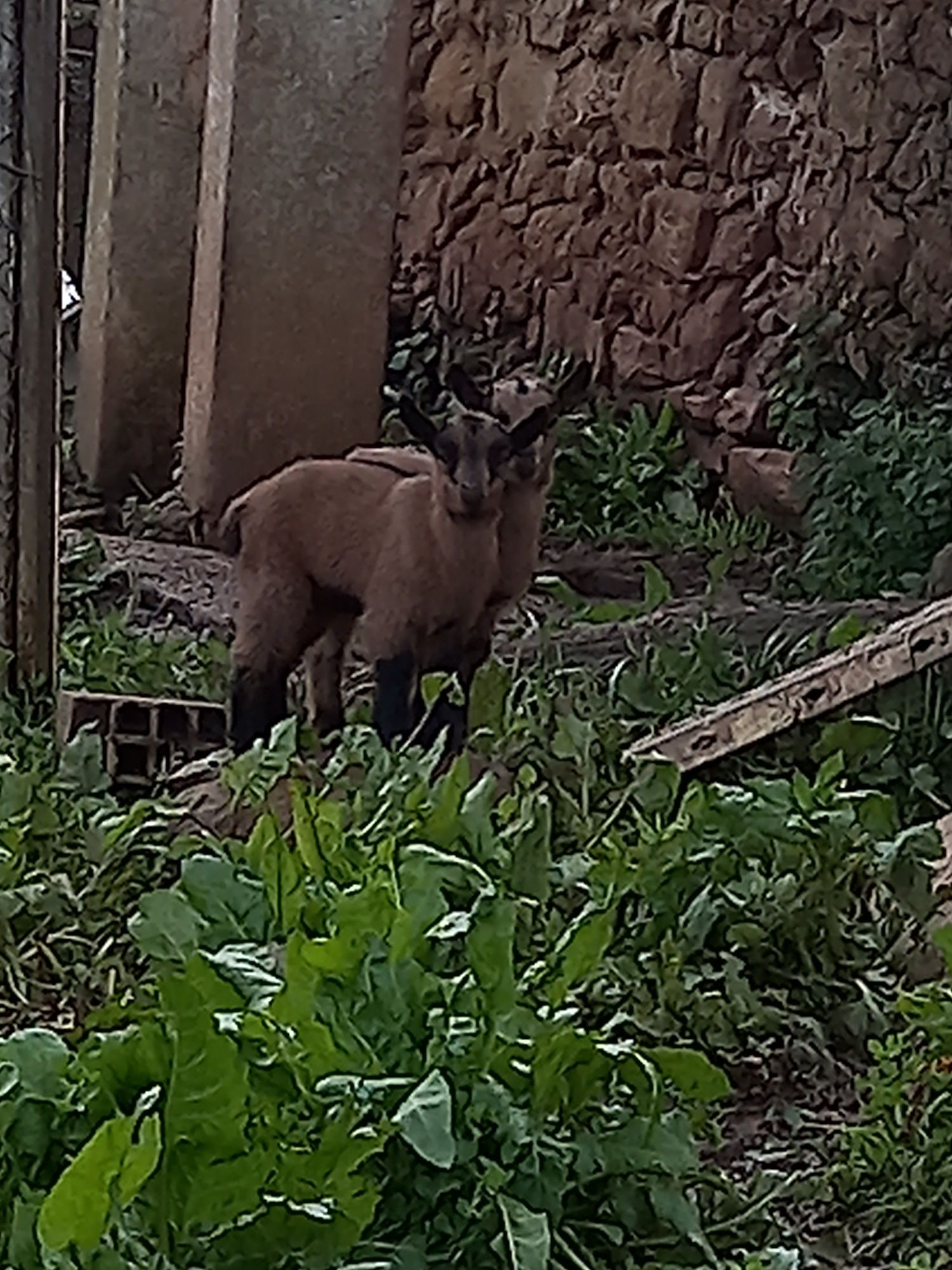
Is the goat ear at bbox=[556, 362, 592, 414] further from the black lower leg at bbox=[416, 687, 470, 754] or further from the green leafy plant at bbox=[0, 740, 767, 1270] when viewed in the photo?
the green leafy plant at bbox=[0, 740, 767, 1270]

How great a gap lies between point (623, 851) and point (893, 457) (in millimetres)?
3551

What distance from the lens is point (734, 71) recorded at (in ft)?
25.0

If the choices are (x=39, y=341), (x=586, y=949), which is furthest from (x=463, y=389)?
(x=586, y=949)

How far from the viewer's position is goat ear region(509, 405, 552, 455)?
429 centimetres

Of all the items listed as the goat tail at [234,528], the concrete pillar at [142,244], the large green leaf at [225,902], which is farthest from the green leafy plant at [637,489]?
the large green leaf at [225,902]

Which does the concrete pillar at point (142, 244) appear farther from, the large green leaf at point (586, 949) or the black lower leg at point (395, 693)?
the large green leaf at point (586, 949)

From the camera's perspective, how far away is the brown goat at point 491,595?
4.36m

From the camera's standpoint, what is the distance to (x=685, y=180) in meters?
7.90

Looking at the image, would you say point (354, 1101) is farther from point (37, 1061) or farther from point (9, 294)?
point (9, 294)

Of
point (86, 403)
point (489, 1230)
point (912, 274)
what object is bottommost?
point (86, 403)

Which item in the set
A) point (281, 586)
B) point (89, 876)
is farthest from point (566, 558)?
point (89, 876)

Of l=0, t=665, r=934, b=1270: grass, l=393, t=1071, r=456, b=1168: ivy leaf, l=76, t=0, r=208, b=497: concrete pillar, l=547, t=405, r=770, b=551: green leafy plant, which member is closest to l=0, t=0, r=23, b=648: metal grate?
l=0, t=665, r=934, b=1270: grass

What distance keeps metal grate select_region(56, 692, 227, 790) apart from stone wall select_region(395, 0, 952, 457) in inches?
127

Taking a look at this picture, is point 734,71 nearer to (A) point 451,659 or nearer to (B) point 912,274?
(B) point 912,274
